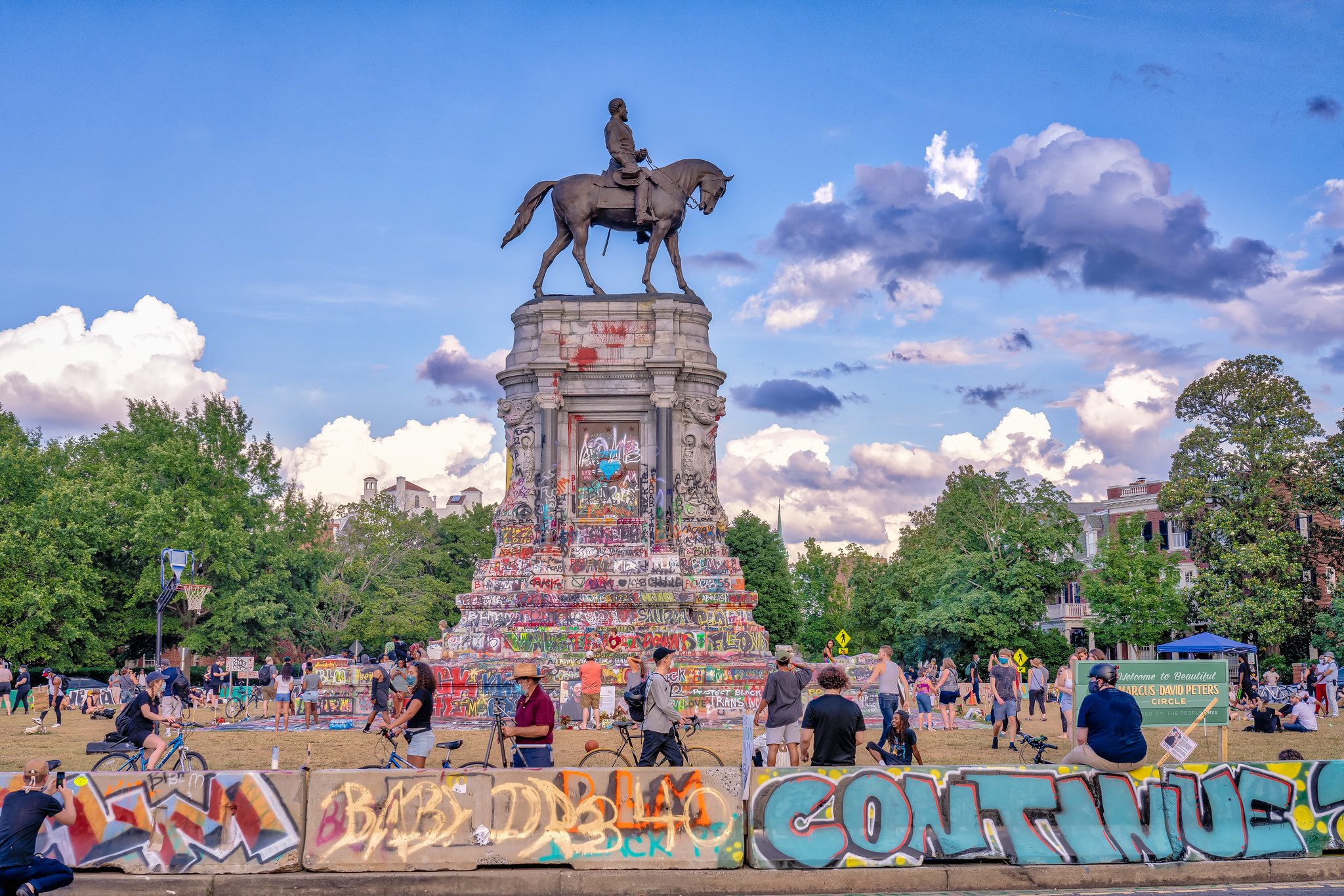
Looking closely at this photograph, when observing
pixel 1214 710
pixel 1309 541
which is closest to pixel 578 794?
pixel 1214 710

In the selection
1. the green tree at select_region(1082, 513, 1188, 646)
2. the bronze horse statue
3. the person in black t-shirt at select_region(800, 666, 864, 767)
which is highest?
the bronze horse statue

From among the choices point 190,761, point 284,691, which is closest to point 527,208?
point 284,691

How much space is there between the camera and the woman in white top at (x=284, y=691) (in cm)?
2858

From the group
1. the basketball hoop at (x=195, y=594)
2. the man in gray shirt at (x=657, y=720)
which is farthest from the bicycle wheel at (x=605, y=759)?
the basketball hoop at (x=195, y=594)

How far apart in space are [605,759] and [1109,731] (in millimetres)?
7111

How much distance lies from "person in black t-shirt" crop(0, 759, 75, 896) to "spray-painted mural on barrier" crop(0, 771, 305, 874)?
4.62 feet

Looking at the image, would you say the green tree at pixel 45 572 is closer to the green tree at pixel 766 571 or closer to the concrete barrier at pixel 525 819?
the green tree at pixel 766 571

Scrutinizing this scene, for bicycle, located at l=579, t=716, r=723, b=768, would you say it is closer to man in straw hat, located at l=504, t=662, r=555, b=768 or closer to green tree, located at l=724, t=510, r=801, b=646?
man in straw hat, located at l=504, t=662, r=555, b=768

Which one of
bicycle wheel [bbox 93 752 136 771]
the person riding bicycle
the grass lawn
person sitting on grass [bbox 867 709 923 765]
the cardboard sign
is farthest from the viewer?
the grass lawn

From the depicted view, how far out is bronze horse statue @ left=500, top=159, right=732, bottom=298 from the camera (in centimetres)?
3744

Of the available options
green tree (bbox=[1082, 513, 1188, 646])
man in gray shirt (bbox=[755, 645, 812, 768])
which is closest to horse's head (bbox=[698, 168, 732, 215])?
man in gray shirt (bbox=[755, 645, 812, 768])

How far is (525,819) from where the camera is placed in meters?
12.5

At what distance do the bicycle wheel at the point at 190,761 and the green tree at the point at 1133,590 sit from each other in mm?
54768

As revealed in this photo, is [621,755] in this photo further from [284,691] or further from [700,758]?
[284,691]
